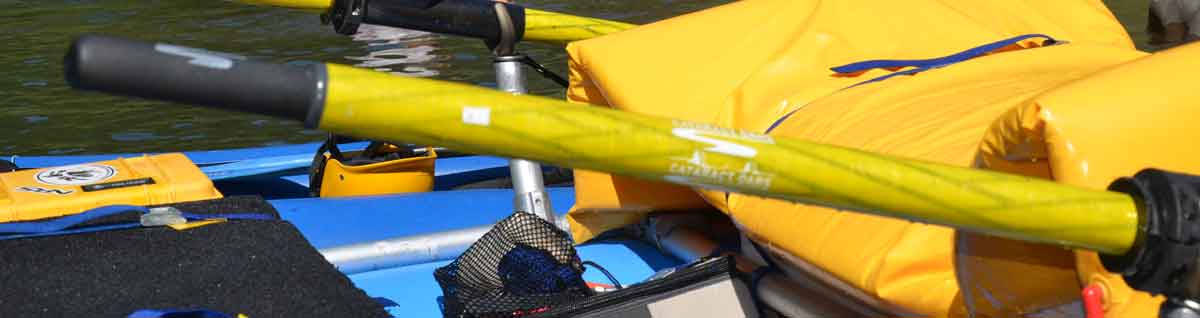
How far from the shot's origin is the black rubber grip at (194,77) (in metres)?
1.01

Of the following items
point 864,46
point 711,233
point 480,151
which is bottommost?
point 711,233

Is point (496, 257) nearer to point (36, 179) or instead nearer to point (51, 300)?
point (51, 300)

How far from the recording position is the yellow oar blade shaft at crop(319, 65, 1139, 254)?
1.13 m

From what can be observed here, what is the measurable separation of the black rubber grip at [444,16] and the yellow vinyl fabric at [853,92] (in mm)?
302

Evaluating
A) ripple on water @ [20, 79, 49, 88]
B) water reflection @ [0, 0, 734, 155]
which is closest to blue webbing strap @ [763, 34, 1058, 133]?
water reflection @ [0, 0, 734, 155]

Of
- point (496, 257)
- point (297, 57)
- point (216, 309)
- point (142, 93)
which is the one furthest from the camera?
point (297, 57)

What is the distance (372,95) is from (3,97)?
5.31m

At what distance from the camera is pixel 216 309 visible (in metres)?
1.95

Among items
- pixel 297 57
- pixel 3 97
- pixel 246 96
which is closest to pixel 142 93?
pixel 246 96

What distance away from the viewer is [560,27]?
2.84 meters

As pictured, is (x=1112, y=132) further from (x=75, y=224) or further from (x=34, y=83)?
(x=34, y=83)

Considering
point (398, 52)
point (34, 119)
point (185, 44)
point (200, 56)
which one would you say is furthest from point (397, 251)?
point (185, 44)

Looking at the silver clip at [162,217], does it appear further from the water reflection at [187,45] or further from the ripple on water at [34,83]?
the ripple on water at [34,83]

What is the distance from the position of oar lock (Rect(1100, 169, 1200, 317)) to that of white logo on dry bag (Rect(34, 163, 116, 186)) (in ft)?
6.08
